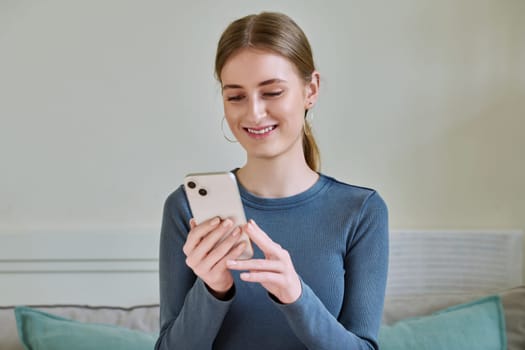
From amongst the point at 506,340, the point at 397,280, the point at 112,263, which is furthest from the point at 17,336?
the point at 506,340

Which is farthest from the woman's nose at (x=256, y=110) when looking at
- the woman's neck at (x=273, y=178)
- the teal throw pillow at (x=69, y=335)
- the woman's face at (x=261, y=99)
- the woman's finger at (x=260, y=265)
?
the teal throw pillow at (x=69, y=335)

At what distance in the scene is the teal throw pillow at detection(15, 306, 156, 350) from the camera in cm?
139

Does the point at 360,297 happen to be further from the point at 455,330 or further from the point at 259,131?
the point at 455,330

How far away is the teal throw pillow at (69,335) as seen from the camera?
4.55ft

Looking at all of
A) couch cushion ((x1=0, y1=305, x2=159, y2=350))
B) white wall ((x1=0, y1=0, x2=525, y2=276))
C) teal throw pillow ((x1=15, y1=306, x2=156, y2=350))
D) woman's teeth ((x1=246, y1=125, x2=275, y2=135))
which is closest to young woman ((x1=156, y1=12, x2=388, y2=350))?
woman's teeth ((x1=246, y1=125, x2=275, y2=135))

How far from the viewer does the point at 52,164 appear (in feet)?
5.84

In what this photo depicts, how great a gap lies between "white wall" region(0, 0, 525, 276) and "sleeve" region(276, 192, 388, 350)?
0.77m

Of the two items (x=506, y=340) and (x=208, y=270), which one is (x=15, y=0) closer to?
(x=208, y=270)

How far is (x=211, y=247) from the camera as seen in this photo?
0.85 meters

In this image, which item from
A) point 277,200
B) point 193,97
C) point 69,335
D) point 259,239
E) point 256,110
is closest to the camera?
point 259,239

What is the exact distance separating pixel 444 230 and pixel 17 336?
1.14 meters

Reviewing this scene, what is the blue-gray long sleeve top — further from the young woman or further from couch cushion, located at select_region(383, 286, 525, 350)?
couch cushion, located at select_region(383, 286, 525, 350)

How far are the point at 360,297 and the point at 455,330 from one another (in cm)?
56

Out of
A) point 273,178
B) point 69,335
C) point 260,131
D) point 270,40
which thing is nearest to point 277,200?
point 273,178
